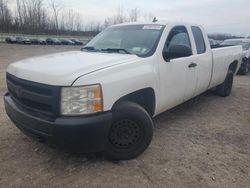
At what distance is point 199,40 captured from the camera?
5.08 metres

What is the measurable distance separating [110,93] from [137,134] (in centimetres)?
77

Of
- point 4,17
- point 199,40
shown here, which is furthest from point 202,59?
point 4,17

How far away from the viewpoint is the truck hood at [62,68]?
2.71 m

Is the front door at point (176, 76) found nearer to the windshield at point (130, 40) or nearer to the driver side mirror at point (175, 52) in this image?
the driver side mirror at point (175, 52)

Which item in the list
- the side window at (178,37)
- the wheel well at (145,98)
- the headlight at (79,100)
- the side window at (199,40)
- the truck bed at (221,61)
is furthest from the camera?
the truck bed at (221,61)

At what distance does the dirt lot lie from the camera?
2.89 metres

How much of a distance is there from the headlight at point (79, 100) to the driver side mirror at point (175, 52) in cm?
149

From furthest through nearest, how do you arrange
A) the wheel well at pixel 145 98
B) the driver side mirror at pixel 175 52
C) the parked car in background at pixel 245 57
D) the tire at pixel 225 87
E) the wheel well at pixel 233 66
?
the parked car in background at pixel 245 57 → the wheel well at pixel 233 66 → the tire at pixel 225 87 → the driver side mirror at pixel 175 52 → the wheel well at pixel 145 98

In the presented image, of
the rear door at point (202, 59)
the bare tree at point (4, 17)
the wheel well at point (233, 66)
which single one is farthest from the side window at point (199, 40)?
the bare tree at point (4, 17)

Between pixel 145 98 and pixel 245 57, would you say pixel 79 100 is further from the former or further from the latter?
pixel 245 57

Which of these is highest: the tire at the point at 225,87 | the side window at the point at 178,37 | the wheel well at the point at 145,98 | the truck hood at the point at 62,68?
the side window at the point at 178,37

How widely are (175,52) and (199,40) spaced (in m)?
1.62

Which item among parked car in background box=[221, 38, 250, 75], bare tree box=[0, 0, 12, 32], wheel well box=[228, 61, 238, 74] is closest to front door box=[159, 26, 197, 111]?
wheel well box=[228, 61, 238, 74]

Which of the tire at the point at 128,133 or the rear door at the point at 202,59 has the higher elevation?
the rear door at the point at 202,59
